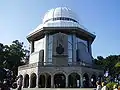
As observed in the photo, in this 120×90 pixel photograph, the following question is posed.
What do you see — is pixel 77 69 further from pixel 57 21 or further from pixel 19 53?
pixel 19 53

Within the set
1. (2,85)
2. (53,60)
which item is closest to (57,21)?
(53,60)

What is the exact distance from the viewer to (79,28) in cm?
4716

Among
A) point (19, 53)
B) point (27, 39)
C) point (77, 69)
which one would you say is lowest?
point (77, 69)

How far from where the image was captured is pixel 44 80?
4562 cm

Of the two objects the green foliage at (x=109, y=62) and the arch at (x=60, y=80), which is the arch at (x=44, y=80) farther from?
the green foliage at (x=109, y=62)

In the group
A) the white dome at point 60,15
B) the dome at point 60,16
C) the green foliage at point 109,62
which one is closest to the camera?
the dome at point 60,16

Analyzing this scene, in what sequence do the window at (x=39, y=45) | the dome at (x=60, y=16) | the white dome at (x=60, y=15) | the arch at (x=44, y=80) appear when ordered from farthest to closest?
1. the white dome at (x=60, y=15)
2. the dome at (x=60, y=16)
3. the window at (x=39, y=45)
4. the arch at (x=44, y=80)

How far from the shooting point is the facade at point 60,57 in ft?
132

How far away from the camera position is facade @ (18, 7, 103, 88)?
1587 inches

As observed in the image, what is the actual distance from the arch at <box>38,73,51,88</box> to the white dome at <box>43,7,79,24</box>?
590 inches

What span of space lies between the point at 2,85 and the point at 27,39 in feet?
135

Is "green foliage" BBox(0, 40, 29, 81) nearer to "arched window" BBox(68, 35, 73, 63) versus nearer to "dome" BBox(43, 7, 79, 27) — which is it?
"dome" BBox(43, 7, 79, 27)

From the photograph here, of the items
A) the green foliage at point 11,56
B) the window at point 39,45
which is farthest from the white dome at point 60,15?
the green foliage at point 11,56

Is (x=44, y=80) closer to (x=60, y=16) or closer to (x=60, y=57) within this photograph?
(x=60, y=57)
